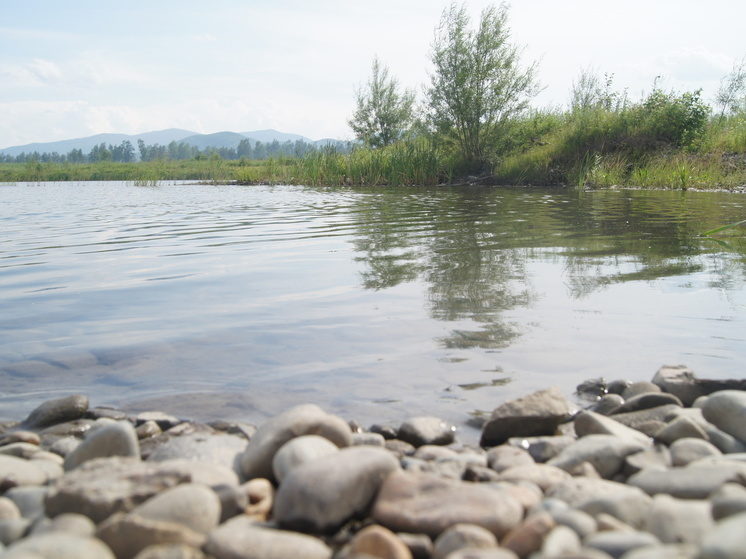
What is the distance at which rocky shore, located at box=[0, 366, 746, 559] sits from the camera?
5.15ft

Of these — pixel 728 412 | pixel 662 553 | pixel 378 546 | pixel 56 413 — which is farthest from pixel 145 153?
pixel 662 553

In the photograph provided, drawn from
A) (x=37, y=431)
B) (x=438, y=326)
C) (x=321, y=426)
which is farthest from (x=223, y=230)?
(x=321, y=426)

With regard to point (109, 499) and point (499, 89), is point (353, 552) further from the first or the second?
point (499, 89)

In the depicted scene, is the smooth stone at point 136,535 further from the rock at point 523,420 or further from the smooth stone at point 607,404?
the smooth stone at point 607,404

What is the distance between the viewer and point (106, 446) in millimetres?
2279

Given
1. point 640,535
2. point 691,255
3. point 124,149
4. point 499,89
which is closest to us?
point 640,535

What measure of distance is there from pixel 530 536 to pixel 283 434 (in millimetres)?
1014

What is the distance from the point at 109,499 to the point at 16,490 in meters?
0.47

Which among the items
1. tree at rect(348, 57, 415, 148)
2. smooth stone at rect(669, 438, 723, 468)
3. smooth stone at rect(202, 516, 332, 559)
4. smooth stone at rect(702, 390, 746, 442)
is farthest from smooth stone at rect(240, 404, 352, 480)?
tree at rect(348, 57, 415, 148)

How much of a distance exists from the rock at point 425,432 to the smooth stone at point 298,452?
0.58 metres

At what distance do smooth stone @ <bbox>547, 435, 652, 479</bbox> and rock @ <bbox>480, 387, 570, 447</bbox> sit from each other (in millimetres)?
370

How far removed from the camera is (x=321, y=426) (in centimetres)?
229

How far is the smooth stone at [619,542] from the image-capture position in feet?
4.77

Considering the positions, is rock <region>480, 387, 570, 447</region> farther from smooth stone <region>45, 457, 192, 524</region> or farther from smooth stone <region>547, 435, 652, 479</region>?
smooth stone <region>45, 457, 192, 524</region>
